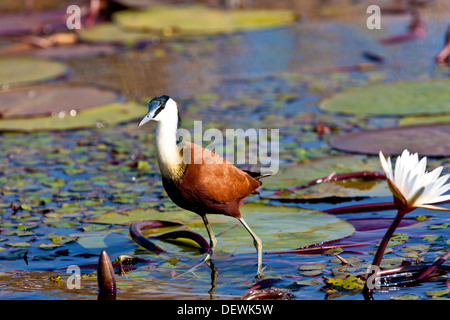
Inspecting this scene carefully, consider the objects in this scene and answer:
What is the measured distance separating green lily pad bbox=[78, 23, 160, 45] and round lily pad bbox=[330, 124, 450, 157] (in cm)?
471

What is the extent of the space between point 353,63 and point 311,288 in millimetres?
5381

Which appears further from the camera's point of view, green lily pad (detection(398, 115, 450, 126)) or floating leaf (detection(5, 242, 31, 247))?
green lily pad (detection(398, 115, 450, 126))

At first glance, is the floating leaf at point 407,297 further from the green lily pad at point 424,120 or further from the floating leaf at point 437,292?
the green lily pad at point 424,120

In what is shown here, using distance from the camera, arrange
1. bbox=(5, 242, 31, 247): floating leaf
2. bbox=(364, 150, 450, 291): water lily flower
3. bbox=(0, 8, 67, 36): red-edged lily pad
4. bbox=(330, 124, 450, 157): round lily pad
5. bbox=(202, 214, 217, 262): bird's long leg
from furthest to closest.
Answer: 1. bbox=(0, 8, 67, 36): red-edged lily pad
2. bbox=(330, 124, 450, 157): round lily pad
3. bbox=(5, 242, 31, 247): floating leaf
4. bbox=(202, 214, 217, 262): bird's long leg
5. bbox=(364, 150, 450, 291): water lily flower

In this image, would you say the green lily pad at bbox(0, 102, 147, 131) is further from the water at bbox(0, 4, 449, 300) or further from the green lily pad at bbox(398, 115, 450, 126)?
the green lily pad at bbox(398, 115, 450, 126)

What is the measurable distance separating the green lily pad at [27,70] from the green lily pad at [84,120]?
128cm

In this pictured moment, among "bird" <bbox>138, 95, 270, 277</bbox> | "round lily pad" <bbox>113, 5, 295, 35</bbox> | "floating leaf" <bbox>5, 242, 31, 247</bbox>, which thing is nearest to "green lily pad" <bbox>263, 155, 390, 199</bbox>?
"bird" <bbox>138, 95, 270, 277</bbox>

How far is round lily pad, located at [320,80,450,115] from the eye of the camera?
657cm

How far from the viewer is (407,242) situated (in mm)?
4137

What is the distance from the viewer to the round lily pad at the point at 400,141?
552 centimetres

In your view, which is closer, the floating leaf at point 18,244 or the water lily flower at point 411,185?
the water lily flower at point 411,185

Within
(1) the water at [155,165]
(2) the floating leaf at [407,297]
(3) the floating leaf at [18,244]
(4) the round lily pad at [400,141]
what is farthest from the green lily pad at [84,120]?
(2) the floating leaf at [407,297]

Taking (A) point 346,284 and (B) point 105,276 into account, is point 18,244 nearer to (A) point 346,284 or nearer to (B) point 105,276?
(B) point 105,276

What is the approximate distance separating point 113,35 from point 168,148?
6.76 meters
